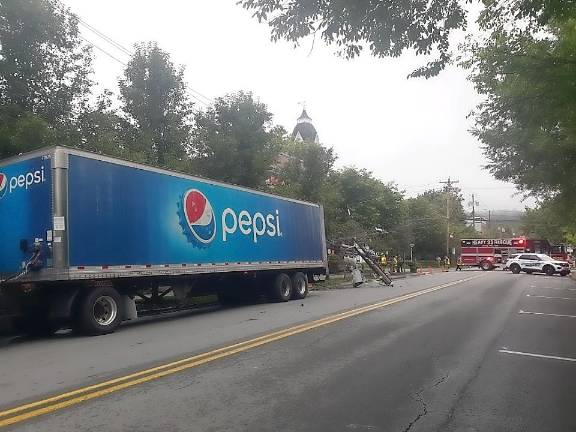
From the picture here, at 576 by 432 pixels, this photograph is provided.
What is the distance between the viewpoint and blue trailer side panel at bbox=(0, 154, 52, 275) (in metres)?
10.5

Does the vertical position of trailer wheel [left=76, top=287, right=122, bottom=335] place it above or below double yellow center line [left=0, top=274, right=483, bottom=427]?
above

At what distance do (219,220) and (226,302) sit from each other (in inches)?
155

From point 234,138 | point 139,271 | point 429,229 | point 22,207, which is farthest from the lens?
point 429,229

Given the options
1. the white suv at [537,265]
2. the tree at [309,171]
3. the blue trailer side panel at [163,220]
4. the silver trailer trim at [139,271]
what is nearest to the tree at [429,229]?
the white suv at [537,265]

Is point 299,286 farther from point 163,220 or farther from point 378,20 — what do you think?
point 378,20

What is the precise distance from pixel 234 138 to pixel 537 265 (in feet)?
94.3

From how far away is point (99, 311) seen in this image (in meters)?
11.3

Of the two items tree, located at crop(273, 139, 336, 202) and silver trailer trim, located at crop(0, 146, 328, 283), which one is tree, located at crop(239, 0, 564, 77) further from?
tree, located at crop(273, 139, 336, 202)

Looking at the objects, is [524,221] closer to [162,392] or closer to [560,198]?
[560,198]

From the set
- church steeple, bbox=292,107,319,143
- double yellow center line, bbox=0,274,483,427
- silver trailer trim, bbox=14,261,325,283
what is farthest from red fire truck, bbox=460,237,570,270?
double yellow center line, bbox=0,274,483,427

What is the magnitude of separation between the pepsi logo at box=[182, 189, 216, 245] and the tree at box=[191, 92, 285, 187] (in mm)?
8853

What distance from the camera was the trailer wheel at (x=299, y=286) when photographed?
62.8 feet

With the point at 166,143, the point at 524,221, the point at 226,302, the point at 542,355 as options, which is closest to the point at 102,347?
the point at 542,355

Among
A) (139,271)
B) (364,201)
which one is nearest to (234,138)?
(139,271)
